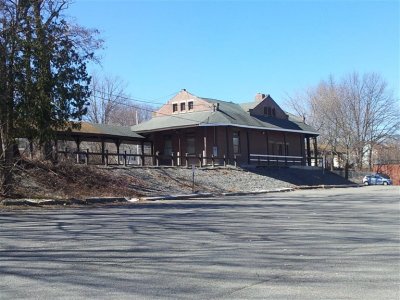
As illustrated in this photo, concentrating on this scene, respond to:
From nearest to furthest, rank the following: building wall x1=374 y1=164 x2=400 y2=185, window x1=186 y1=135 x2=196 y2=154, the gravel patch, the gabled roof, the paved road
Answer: the paved road → the gravel patch → the gabled roof → window x1=186 y1=135 x2=196 y2=154 → building wall x1=374 y1=164 x2=400 y2=185

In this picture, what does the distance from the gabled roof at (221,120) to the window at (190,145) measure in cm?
201

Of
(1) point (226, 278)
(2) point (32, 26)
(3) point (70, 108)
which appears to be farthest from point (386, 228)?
(2) point (32, 26)

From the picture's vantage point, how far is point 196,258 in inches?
340

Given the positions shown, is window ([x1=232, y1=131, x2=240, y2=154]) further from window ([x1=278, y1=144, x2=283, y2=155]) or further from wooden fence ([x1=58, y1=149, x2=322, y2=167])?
window ([x1=278, y1=144, x2=283, y2=155])

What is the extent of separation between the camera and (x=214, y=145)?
44438 mm

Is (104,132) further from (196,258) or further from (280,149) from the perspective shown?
(196,258)

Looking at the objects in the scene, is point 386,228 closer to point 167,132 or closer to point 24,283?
point 24,283

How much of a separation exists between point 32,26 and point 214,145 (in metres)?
26.1

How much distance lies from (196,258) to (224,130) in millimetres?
37221

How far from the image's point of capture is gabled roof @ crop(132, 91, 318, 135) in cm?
4375

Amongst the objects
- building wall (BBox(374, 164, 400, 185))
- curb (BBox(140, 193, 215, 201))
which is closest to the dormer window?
building wall (BBox(374, 164, 400, 185))

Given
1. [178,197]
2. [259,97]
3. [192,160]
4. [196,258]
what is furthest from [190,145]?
[196,258]

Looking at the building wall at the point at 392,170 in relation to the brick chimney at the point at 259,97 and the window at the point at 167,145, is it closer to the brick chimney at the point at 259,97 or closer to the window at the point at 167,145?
the brick chimney at the point at 259,97

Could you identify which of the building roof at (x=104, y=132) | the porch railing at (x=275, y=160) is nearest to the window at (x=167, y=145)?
the building roof at (x=104, y=132)
